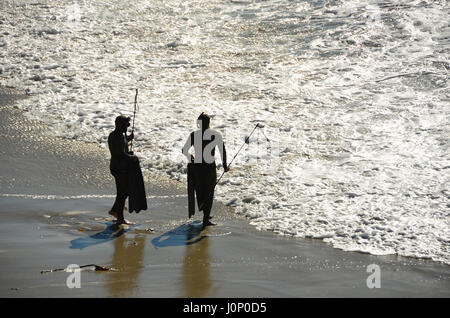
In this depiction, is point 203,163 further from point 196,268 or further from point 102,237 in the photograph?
point 196,268

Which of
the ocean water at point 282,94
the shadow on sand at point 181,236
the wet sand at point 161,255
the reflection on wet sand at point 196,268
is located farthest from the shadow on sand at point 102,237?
the ocean water at point 282,94

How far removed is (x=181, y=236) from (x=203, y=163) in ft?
3.63

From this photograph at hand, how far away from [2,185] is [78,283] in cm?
431

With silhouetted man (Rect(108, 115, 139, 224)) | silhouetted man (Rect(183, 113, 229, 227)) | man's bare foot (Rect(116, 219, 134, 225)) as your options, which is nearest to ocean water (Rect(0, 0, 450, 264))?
silhouetted man (Rect(183, 113, 229, 227))

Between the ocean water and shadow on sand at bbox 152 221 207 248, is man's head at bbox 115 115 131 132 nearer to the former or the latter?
shadow on sand at bbox 152 221 207 248

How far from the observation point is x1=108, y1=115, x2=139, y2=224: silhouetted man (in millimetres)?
8961

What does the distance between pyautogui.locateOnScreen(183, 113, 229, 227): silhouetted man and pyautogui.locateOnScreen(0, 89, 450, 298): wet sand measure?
0.34 m

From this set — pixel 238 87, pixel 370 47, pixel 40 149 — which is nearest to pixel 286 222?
pixel 40 149

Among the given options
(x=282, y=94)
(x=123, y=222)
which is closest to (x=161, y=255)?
(x=123, y=222)

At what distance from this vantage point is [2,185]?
10484 millimetres

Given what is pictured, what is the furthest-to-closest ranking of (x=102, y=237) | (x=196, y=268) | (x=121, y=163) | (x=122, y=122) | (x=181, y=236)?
(x=121, y=163)
(x=122, y=122)
(x=181, y=236)
(x=102, y=237)
(x=196, y=268)

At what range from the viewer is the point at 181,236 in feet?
28.8

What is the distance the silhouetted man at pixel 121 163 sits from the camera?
896cm

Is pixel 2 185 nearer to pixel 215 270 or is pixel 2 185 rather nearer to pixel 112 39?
pixel 215 270
